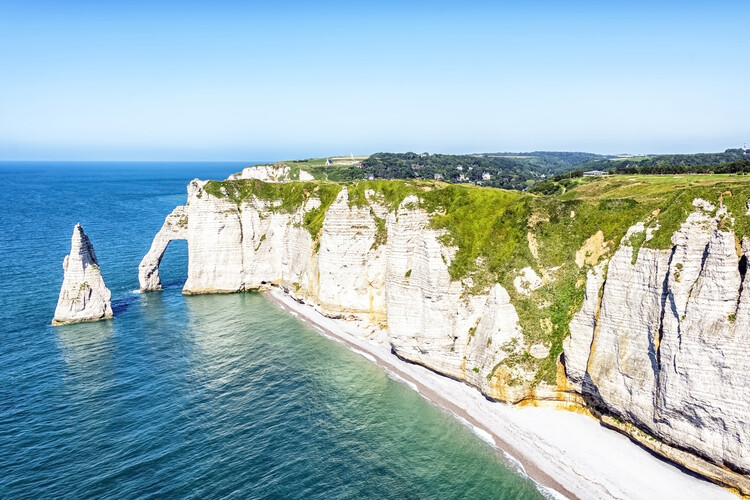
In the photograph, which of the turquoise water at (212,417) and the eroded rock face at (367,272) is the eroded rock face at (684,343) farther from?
the turquoise water at (212,417)

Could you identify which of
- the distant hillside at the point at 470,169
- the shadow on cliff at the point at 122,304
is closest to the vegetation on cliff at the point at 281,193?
the shadow on cliff at the point at 122,304

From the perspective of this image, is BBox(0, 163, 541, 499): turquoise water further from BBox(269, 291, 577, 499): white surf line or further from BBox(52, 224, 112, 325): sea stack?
BBox(52, 224, 112, 325): sea stack

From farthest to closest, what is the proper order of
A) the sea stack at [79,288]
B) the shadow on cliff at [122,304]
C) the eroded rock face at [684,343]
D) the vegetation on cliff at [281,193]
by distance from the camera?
the vegetation on cliff at [281,193] < the shadow on cliff at [122,304] < the sea stack at [79,288] < the eroded rock face at [684,343]

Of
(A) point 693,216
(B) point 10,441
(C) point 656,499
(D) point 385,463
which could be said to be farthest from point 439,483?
(B) point 10,441

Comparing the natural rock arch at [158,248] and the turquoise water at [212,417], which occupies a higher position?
the natural rock arch at [158,248]

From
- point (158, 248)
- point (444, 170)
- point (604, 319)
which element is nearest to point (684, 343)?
point (604, 319)

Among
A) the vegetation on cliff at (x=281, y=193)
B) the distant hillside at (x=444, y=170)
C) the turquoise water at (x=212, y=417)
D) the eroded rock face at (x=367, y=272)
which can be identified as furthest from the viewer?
the distant hillside at (x=444, y=170)

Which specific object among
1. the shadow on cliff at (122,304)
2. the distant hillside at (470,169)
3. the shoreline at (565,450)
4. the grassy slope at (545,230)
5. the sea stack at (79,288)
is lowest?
the shoreline at (565,450)

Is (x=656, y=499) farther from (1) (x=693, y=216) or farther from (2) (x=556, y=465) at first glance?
(1) (x=693, y=216)
